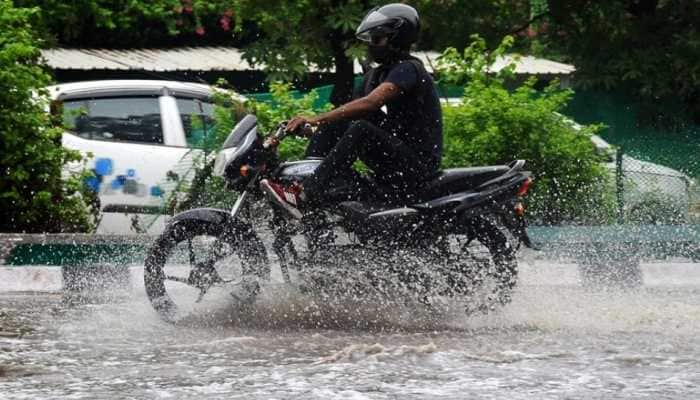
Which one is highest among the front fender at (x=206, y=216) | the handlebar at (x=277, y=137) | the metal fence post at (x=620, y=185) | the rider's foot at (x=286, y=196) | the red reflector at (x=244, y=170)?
the handlebar at (x=277, y=137)

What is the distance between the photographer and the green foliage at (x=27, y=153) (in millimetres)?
10727

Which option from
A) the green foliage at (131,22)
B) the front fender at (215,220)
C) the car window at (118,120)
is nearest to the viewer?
the front fender at (215,220)

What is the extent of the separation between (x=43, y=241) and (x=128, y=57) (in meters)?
12.2

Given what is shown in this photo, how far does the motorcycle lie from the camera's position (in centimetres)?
793

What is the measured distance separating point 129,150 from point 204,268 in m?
4.50

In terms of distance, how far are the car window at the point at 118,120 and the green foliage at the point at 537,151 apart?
275cm

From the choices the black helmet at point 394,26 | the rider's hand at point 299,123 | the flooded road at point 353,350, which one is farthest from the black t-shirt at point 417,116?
the flooded road at point 353,350

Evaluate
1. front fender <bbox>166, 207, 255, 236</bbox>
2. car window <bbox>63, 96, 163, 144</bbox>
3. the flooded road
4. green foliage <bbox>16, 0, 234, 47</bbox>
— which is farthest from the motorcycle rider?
green foliage <bbox>16, 0, 234, 47</bbox>

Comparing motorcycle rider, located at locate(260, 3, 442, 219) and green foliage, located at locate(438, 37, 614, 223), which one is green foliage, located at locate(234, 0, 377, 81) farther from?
motorcycle rider, located at locate(260, 3, 442, 219)

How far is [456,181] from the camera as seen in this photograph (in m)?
8.10

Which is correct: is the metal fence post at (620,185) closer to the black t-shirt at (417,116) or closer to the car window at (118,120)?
the black t-shirt at (417,116)

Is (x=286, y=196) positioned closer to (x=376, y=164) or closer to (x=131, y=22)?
(x=376, y=164)

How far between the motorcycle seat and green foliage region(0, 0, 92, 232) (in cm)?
358

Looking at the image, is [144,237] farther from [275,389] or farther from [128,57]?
[128,57]
